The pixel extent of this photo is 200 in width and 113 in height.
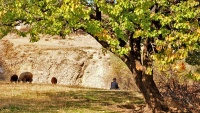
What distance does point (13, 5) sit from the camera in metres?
15.8

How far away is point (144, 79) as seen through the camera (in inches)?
694

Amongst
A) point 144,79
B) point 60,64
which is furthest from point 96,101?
point 60,64

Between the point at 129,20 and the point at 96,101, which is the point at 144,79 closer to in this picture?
the point at 129,20

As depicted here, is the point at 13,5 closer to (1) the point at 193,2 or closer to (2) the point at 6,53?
(1) the point at 193,2

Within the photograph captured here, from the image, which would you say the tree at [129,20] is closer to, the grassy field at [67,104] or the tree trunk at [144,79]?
the tree trunk at [144,79]

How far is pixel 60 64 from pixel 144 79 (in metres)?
30.7

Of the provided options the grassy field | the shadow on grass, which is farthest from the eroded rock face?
the grassy field

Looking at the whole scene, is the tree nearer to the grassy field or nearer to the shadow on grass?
the grassy field

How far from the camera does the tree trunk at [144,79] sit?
17281mm

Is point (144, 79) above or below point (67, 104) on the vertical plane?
above

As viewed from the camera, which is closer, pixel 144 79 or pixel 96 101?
pixel 144 79

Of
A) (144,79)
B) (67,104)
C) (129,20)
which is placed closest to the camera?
(129,20)

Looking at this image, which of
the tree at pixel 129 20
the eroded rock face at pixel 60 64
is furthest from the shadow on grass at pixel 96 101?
the eroded rock face at pixel 60 64

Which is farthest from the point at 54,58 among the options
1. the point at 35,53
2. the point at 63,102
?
the point at 63,102
